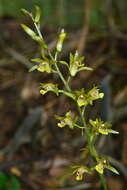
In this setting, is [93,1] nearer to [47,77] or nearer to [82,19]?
[82,19]

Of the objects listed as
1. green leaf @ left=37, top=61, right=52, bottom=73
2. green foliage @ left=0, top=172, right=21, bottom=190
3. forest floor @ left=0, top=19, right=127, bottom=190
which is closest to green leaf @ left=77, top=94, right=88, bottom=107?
green leaf @ left=37, top=61, right=52, bottom=73

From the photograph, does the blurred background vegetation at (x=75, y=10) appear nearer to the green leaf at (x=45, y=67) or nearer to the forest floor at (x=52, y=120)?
the forest floor at (x=52, y=120)

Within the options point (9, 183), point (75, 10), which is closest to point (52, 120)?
point (9, 183)

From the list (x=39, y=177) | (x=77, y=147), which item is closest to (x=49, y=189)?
(x=39, y=177)

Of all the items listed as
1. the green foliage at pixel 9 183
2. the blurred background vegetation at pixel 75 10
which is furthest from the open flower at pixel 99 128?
the blurred background vegetation at pixel 75 10

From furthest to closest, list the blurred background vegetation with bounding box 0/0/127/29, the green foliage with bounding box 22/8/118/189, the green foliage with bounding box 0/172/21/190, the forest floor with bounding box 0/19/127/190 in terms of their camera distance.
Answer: the blurred background vegetation with bounding box 0/0/127/29, the forest floor with bounding box 0/19/127/190, the green foliage with bounding box 0/172/21/190, the green foliage with bounding box 22/8/118/189

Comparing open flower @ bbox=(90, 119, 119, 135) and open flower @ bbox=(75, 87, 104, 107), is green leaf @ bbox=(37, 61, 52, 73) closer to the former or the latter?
open flower @ bbox=(75, 87, 104, 107)

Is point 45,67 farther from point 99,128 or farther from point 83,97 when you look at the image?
point 99,128

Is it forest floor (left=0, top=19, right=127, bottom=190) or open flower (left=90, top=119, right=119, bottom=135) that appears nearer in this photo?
open flower (left=90, top=119, right=119, bottom=135)

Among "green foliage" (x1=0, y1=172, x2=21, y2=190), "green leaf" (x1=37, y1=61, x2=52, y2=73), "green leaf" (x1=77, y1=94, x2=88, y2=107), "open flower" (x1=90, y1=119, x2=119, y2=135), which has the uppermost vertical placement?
"green leaf" (x1=37, y1=61, x2=52, y2=73)
